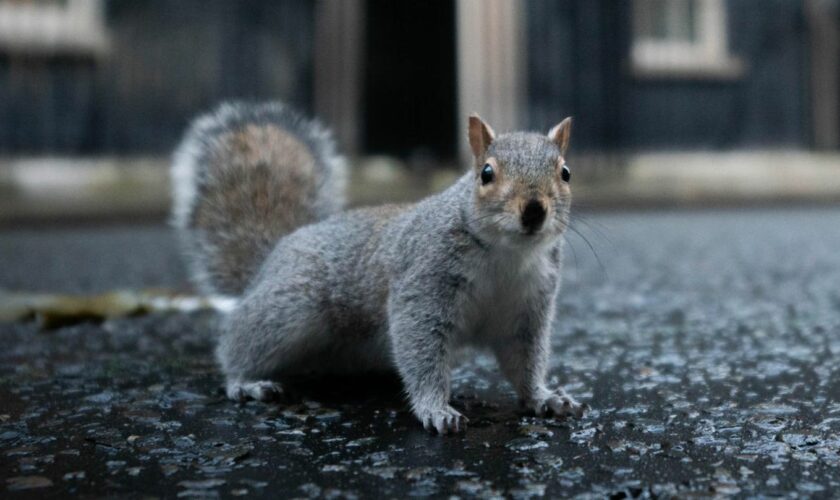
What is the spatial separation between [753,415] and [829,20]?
10.0 meters

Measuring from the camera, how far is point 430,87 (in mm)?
9195

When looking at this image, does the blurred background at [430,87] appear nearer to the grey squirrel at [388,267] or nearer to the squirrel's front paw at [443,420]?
the grey squirrel at [388,267]

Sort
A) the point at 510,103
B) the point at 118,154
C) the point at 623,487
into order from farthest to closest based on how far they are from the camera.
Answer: the point at 510,103 → the point at 118,154 → the point at 623,487

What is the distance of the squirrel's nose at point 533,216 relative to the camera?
5.36ft

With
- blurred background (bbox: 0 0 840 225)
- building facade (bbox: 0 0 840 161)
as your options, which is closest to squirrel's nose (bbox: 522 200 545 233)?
building facade (bbox: 0 0 840 161)

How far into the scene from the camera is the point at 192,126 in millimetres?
2779

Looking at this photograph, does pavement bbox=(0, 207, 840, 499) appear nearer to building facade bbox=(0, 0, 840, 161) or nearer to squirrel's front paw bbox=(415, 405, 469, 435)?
squirrel's front paw bbox=(415, 405, 469, 435)

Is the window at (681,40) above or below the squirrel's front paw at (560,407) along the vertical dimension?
above

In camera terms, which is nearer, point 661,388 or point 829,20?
point 661,388

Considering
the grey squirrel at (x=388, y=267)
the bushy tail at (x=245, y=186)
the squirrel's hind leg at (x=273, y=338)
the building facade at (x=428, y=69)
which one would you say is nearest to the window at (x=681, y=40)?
the building facade at (x=428, y=69)

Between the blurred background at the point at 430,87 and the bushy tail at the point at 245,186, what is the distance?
196 inches

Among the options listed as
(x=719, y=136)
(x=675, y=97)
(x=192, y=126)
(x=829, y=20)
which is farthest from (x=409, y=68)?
(x=192, y=126)

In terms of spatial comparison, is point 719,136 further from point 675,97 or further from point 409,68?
point 409,68

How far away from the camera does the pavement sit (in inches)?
52.7
